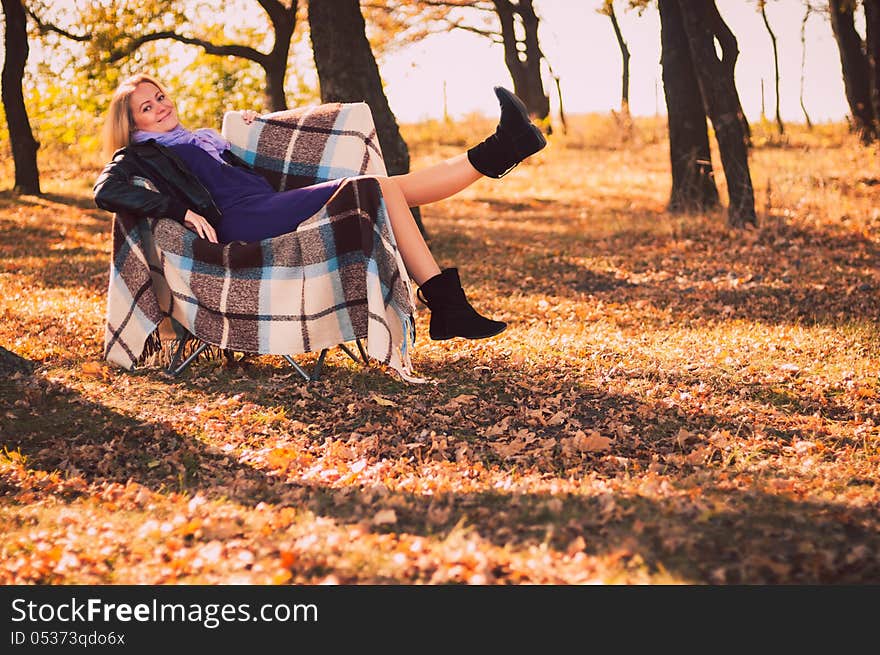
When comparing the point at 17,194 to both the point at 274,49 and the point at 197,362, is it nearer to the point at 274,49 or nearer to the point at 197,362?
the point at 274,49

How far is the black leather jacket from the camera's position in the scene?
4586 mm

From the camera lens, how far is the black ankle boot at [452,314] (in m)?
4.41

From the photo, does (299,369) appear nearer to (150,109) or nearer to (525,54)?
(150,109)

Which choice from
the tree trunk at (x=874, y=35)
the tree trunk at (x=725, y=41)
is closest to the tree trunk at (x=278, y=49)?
the tree trunk at (x=725, y=41)

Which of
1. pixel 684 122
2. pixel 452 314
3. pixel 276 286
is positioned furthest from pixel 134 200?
pixel 684 122

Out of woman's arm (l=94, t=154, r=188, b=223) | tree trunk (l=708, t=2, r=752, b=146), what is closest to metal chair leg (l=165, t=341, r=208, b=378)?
woman's arm (l=94, t=154, r=188, b=223)

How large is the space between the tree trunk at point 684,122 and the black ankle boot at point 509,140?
6513 millimetres

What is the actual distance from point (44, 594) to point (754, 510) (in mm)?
2230

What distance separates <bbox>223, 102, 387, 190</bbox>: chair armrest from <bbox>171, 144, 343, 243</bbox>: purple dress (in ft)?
0.62

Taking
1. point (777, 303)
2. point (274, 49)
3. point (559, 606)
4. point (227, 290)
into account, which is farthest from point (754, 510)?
point (274, 49)

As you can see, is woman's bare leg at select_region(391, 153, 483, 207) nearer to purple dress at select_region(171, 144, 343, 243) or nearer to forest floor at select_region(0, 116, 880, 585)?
purple dress at select_region(171, 144, 343, 243)

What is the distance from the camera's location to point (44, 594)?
268cm

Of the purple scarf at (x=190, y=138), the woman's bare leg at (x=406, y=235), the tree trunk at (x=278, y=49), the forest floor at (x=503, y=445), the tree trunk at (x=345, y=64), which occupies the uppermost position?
the tree trunk at (x=278, y=49)

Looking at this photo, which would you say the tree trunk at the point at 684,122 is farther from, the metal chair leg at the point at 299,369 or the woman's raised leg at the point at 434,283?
the metal chair leg at the point at 299,369
